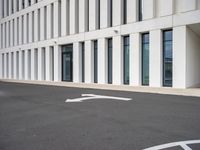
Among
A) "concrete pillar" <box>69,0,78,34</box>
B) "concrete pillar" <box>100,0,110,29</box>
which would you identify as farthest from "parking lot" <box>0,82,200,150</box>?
"concrete pillar" <box>69,0,78,34</box>

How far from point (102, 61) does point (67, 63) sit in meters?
6.70

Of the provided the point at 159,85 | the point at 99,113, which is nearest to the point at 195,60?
the point at 159,85

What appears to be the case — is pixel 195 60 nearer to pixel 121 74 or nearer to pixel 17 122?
pixel 121 74

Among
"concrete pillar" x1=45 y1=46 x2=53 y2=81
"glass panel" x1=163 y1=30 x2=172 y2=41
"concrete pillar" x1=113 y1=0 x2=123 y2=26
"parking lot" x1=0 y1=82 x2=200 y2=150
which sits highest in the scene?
"concrete pillar" x1=113 y1=0 x2=123 y2=26

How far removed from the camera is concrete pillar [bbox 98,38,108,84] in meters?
25.0

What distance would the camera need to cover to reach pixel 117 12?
23.8 meters

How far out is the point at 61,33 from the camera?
102ft

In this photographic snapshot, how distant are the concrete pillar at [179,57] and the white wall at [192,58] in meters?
0.38

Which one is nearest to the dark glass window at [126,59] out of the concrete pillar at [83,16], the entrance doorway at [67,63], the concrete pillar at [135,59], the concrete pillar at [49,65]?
the concrete pillar at [135,59]

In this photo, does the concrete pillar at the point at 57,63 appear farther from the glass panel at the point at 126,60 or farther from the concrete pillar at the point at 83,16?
the glass panel at the point at 126,60

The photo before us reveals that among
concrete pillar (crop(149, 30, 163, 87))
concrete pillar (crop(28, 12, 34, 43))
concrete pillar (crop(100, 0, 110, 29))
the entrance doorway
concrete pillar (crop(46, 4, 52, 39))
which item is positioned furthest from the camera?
concrete pillar (crop(28, 12, 34, 43))

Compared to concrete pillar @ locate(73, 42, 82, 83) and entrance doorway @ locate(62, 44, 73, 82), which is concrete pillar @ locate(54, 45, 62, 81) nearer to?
entrance doorway @ locate(62, 44, 73, 82)

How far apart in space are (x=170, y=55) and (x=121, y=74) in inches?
194

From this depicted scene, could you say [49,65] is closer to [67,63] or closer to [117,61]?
[67,63]
